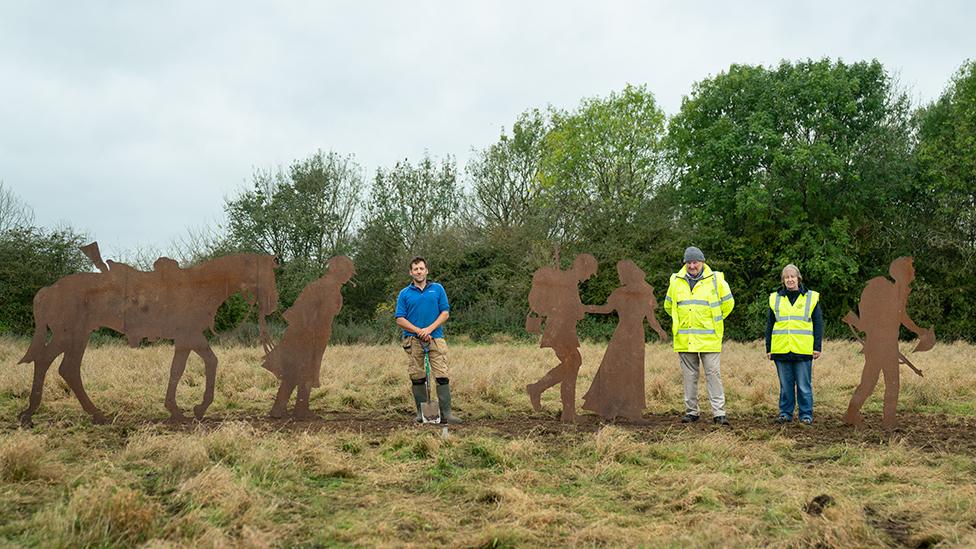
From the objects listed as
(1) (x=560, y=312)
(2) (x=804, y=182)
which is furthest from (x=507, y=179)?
(1) (x=560, y=312)

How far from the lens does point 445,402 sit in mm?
8562

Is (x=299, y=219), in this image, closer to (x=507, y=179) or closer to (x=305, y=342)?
(x=507, y=179)

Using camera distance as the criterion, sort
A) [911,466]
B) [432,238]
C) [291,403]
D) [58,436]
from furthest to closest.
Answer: [432,238] → [291,403] → [58,436] → [911,466]

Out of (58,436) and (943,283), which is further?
(943,283)

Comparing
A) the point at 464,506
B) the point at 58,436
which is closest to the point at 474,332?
the point at 58,436

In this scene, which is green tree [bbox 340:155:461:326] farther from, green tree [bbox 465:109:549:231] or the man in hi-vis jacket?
the man in hi-vis jacket

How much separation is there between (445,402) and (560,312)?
1715 millimetres

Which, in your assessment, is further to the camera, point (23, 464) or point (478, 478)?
point (478, 478)

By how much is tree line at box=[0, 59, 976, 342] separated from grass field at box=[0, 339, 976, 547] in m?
14.6

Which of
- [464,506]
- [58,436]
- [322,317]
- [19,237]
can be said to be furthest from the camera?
[19,237]

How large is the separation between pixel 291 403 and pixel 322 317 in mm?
2018

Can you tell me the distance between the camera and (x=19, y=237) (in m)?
22.7

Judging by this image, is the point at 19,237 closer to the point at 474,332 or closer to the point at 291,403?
the point at 474,332

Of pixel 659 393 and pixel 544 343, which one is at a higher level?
pixel 544 343
